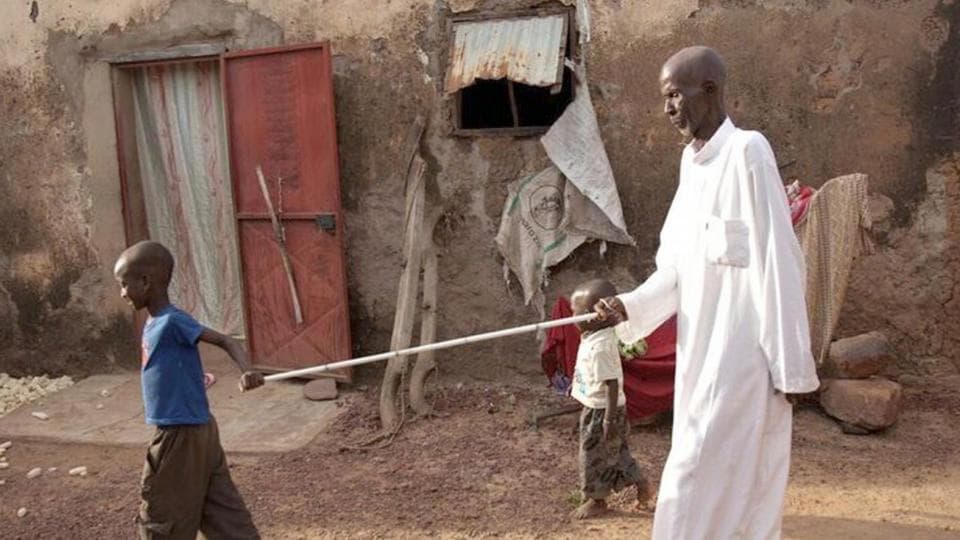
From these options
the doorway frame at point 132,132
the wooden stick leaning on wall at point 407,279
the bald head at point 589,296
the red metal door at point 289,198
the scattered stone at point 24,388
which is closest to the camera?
the bald head at point 589,296

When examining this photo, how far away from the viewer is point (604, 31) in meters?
5.14

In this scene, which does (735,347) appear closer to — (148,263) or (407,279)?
(148,263)

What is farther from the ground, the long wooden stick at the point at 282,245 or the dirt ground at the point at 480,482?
the long wooden stick at the point at 282,245

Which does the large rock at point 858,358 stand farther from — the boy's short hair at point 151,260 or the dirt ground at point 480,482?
the boy's short hair at point 151,260

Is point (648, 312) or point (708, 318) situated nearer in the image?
point (708, 318)


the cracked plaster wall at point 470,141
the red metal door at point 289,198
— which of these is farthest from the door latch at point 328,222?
the cracked plaster wall at point 470,141

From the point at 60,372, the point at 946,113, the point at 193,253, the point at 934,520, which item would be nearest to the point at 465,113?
the point at 193,253

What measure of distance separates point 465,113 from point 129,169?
256 centimetres

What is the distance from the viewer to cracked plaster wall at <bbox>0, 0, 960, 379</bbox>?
4.82 m

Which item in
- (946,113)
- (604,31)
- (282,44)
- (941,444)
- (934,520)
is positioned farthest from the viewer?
(282,44)

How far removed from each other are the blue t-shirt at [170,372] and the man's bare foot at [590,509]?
1.66m

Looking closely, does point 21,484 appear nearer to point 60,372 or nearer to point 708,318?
point 60,372

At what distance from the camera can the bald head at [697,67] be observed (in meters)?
2.58

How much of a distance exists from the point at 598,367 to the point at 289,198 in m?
2.93
